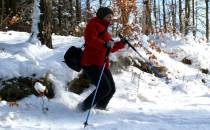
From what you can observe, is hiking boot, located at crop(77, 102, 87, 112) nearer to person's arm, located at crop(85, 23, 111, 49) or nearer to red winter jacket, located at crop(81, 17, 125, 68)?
red winter jacket, located at crop(81, 17, 125, 68)

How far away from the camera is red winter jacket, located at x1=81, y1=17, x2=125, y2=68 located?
24.9 feet

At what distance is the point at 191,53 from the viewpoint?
45.5 ft

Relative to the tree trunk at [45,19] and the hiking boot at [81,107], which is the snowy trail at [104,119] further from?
the tree trunk at [45,19]

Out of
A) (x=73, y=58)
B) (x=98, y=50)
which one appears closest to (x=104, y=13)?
(x=98, y=50)

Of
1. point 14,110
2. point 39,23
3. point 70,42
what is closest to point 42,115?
point 14,110

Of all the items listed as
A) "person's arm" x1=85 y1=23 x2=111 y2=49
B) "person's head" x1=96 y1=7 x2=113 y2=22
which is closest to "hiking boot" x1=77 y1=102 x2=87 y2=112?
"person's arm" x1=85 y1=23 x2=111 y2=49

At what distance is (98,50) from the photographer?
771cm

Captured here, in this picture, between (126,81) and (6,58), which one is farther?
(126,81)

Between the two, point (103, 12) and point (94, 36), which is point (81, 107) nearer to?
point (94, 36)

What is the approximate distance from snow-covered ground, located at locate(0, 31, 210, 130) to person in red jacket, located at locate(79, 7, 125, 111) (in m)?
0.44

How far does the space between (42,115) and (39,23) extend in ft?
9.05

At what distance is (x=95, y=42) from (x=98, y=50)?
0.19m

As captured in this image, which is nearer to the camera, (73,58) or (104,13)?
(104,13)

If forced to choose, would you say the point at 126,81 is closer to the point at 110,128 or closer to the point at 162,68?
the point at 162,68
